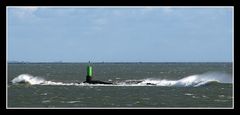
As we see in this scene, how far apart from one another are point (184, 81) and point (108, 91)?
17867mm

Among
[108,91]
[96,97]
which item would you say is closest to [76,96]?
[96,97]
